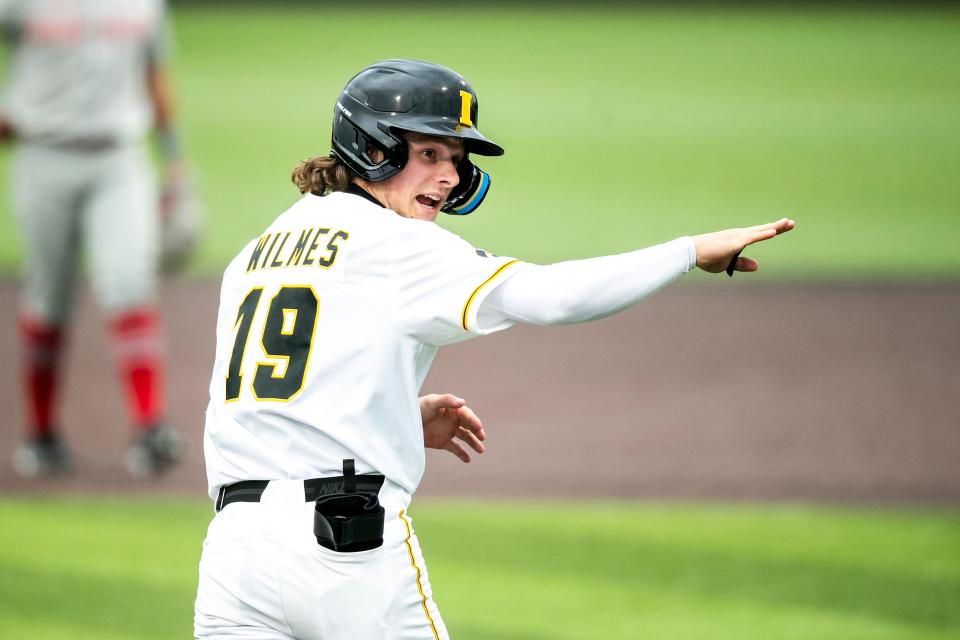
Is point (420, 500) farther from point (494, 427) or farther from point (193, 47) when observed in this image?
point (193, 47)

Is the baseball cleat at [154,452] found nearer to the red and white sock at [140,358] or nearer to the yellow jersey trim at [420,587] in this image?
the red and white sock at [140,358]

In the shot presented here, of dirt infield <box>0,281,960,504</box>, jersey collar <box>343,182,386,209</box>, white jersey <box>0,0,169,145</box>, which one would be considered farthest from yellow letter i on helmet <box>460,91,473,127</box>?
white jersey <box>0,0,169,145</box>

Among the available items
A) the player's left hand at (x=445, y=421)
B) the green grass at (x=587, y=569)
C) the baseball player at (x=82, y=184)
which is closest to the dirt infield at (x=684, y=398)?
the green grass at (x=587, y=569)

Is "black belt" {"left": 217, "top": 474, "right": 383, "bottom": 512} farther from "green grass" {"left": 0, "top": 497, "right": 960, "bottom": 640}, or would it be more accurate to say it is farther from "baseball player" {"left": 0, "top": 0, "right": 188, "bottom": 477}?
"baseball player" {"left": 0, "top": 0, "right": 188, "bottom": 477}

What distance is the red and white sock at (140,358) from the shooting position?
295 inches

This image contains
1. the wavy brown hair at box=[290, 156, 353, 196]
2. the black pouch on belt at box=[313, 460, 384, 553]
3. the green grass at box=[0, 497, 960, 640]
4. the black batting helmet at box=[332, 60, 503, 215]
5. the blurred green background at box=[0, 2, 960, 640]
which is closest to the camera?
the black pouch on belt at box=[313, 460, 384, 553]

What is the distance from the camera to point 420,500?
7.53m

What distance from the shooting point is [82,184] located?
297 inches

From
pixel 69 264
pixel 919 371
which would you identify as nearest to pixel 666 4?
pixel 919 371

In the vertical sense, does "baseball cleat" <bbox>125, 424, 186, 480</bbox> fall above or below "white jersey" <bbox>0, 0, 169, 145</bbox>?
below

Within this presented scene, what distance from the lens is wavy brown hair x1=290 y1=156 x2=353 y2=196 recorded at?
3693 mm

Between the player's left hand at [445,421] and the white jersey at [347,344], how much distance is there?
0.43 metres

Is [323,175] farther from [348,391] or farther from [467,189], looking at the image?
[348,391]

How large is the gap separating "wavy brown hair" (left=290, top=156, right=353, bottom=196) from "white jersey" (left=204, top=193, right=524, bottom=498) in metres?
0.28
